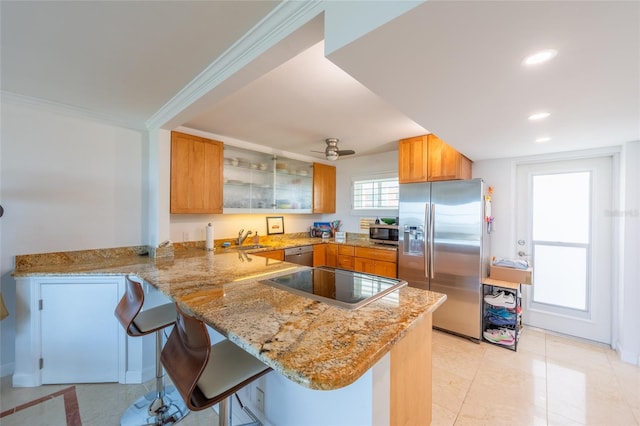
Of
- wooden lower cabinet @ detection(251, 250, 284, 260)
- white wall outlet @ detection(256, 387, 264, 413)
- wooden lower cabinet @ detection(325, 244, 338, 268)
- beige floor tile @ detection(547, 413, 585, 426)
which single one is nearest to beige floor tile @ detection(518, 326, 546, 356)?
beige floor tile @ detection(547, 413, 585, 426)

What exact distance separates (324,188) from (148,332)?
361 cm

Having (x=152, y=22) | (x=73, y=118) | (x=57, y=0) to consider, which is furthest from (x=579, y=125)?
(x=73, y=118)

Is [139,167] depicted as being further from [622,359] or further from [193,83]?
[622,359]

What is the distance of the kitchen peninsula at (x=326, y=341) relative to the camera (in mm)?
815

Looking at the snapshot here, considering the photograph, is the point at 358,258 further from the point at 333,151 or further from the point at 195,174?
the point at 195,174

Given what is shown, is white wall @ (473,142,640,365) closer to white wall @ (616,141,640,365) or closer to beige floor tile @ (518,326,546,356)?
white wall @ (616,141,640,365)

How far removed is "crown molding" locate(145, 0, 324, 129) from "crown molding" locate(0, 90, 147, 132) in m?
1.12

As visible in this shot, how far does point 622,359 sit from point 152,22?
4.70 m

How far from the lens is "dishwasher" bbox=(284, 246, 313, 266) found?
3794 millimetres

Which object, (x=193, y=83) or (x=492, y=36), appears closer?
(x=492, y=36)

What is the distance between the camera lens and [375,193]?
14.6ft

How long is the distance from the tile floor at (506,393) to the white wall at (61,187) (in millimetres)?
957

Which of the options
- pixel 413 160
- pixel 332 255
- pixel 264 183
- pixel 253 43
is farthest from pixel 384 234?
pixel 253 43

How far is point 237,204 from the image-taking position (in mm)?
3584
